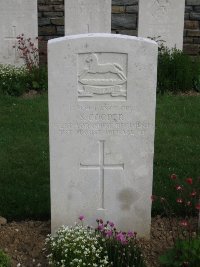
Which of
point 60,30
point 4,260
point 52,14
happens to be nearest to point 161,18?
point 60,30

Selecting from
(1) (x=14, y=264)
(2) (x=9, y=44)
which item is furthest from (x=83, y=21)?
(1) (x=14, y=264)

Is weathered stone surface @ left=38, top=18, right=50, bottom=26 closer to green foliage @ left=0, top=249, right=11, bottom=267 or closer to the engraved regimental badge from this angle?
the engraved regimental badge

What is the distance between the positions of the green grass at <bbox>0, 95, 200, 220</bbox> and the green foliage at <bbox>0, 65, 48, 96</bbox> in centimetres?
32

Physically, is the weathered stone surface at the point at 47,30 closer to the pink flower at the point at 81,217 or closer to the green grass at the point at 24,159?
the green grass at the point at 24,159

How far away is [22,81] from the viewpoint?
8.03 m

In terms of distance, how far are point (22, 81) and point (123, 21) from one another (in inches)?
97.6

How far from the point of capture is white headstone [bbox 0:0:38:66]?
8.36 m

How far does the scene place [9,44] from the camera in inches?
340

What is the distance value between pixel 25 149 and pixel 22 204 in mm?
1324

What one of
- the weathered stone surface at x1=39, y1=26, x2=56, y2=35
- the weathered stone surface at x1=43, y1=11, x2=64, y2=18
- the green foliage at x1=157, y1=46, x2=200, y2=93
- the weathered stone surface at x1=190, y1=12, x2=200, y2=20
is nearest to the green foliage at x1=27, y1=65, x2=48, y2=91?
the weathered stone surface at x1=39, y1=26, x2=56, y2=35

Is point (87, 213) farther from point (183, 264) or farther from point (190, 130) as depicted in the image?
point (190, 130)

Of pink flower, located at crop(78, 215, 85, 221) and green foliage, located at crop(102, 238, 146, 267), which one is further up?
pink flower, located at crop(78, 215, 85, 221)

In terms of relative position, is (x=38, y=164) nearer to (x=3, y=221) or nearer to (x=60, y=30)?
(x=3, y=221)

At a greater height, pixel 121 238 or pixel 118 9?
pixel 118 9
